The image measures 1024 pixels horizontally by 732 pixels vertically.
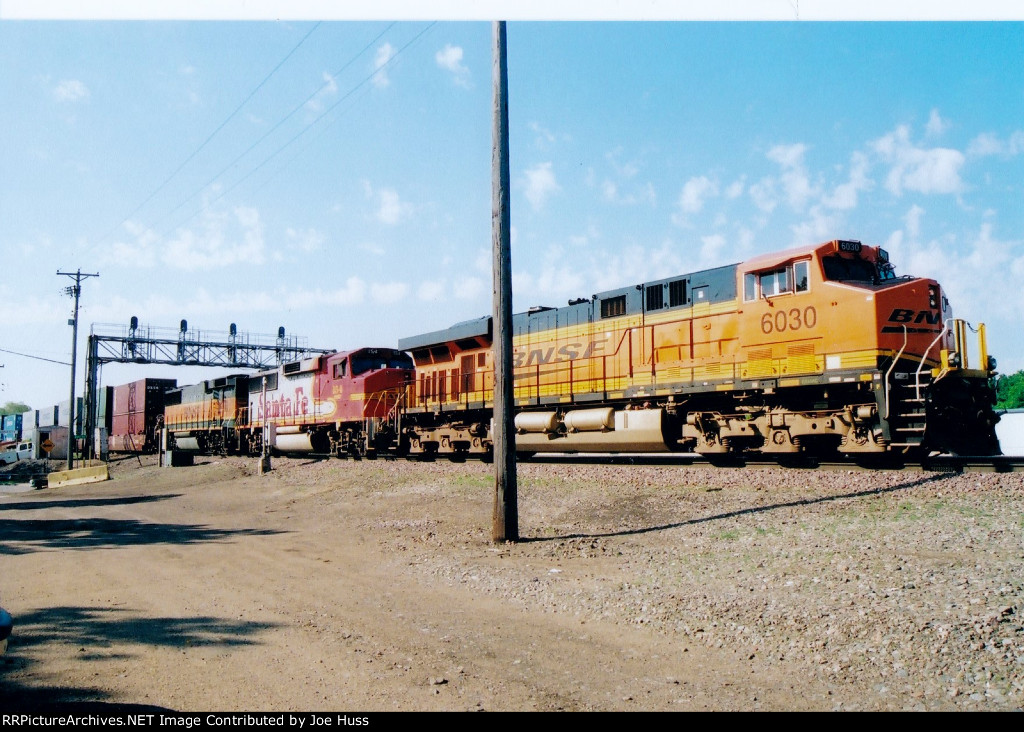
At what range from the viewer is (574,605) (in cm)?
618

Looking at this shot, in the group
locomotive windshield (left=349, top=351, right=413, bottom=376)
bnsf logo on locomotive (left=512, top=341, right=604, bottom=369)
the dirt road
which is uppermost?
locomotive windshield (left=349, top=351, right=413, bottom=376)

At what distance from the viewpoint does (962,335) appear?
11203 mm

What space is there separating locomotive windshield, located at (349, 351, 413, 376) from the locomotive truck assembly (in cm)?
Answer: 286

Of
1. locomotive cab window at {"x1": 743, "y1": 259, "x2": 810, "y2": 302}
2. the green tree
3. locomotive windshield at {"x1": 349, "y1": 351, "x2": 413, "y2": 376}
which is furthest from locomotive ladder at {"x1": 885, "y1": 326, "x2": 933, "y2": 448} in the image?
the green tree

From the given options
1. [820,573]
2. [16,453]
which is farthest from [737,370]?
[16,453]

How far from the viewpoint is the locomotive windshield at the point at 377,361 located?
920 inches

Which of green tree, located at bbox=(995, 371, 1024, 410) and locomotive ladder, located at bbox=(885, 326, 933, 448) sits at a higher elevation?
green tree, located at bbox=(995, 371, 1024, 410)

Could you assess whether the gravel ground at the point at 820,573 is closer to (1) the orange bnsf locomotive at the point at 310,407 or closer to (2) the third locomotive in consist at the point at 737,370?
(2) the third locomotive in consist at the point at 737,370

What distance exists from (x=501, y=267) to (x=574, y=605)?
475 cm

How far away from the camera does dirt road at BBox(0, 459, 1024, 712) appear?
13.9 feet

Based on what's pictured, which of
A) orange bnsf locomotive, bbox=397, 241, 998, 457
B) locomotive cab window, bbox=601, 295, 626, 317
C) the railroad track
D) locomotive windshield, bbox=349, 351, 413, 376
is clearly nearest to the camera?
the railroad track

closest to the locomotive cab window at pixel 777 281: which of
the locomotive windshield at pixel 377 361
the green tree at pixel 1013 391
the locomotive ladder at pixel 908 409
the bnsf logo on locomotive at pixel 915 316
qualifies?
the bnsf logo on locomotive at pixel 915 316

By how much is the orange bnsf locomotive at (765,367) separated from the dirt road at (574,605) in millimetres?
1287

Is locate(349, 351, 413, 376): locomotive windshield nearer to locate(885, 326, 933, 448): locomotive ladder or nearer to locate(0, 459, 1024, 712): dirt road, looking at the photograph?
locate(0, 459, 1024, 712): dirt road
